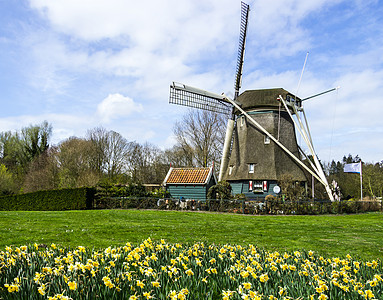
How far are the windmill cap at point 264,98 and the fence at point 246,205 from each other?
410 inches

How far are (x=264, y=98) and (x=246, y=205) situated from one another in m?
12.5

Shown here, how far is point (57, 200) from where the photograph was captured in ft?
75.6

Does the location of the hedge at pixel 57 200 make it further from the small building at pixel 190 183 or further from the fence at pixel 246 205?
the small building at pixel 190 183

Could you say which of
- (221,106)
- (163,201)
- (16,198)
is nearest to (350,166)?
(221,106)

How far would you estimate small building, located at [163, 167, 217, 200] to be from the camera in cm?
2591

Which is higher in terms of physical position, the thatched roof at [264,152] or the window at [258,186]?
the thatched roof at [264,152]

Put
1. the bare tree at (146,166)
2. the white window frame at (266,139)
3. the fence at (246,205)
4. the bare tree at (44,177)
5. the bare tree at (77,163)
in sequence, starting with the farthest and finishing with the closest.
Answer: the bare tree at (146,166) → the bare tree at (44,177) → the bare tree at (77,163) → the white window frame at (266,139) → the fence at (246,205)

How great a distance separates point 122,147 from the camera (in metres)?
46.0

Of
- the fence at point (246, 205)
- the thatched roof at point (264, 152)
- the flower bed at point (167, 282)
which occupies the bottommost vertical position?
the fence at point (246, 205)

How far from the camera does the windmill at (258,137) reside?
2789 centimetres

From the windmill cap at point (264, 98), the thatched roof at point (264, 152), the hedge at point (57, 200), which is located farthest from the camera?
the windmill cap at point (264, 98)

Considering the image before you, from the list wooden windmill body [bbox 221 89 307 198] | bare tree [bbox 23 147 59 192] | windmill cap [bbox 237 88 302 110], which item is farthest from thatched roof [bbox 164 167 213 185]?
bare tree [bbox 23 147 59 192]

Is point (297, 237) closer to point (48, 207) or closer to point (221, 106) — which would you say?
point (48, 207)

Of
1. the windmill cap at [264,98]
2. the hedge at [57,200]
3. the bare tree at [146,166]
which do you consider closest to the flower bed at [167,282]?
the hedge at [57,200]
